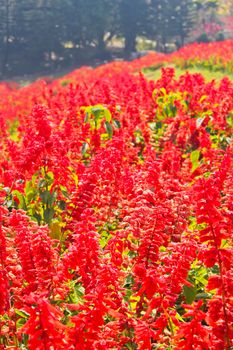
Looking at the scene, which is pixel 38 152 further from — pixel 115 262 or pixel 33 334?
pixel 33 334

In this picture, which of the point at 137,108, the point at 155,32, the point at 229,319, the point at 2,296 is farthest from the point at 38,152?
the point at 155,32

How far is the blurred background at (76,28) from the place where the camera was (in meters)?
41.2

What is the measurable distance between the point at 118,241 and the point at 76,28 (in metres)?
41.0

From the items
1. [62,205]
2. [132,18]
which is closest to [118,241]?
[62,205]

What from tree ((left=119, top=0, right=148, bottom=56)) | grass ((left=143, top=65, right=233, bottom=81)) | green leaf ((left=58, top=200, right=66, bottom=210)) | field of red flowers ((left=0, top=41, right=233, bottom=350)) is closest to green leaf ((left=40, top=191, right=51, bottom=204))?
field of red flowers ((left=0, top=41, right=233, bottom=350))

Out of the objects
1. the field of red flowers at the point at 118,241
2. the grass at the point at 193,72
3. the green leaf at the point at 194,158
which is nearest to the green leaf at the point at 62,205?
the field of red flowers at the point at 118,241

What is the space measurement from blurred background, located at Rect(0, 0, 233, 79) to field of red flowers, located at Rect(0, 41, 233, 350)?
34.4 metres

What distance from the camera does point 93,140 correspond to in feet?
22.2

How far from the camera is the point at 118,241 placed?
3.26 metres

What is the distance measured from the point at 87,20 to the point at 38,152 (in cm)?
3827

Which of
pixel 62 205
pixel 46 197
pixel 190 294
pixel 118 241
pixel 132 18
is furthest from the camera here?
pixel 132 18

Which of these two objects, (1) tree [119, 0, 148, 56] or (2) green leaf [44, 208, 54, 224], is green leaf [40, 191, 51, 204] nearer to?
(2) green leaf [44, 208, 54, 224]

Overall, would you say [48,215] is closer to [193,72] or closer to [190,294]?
[190,294]

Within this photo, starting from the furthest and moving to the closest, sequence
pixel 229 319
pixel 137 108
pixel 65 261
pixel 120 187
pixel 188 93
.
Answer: pixel 188 93 → pixel 137 108 → pixel 120 187 → pixel 65 261 → pixel 229 319
